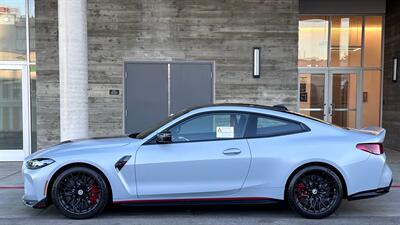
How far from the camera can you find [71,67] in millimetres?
8047

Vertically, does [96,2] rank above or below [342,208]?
above

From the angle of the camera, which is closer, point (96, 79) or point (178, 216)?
point (178, 216)

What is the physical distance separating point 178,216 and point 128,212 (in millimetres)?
763

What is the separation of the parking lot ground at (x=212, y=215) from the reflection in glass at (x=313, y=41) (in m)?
6.97

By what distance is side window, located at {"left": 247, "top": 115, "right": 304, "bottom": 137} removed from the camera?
5.75 metres

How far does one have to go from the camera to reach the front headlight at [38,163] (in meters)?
5.58

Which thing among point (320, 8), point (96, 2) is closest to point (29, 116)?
point (96, 2)

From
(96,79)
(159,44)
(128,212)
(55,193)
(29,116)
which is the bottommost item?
(128,212)

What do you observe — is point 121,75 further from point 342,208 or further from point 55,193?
point 342,208

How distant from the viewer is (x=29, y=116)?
10.5 metres

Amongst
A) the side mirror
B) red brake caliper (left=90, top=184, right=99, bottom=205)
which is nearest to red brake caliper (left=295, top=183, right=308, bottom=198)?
the side mirror

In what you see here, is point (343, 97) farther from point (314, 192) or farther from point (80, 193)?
point (80, 193)

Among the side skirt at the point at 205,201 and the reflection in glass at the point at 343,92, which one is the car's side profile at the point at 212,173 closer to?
the side skirt at the point at 205,201

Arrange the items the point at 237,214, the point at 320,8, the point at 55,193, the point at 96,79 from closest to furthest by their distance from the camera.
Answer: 1. the point at 55,193
2. the point at 237,214
3. the point at 96,79
4. the point at 320,8
